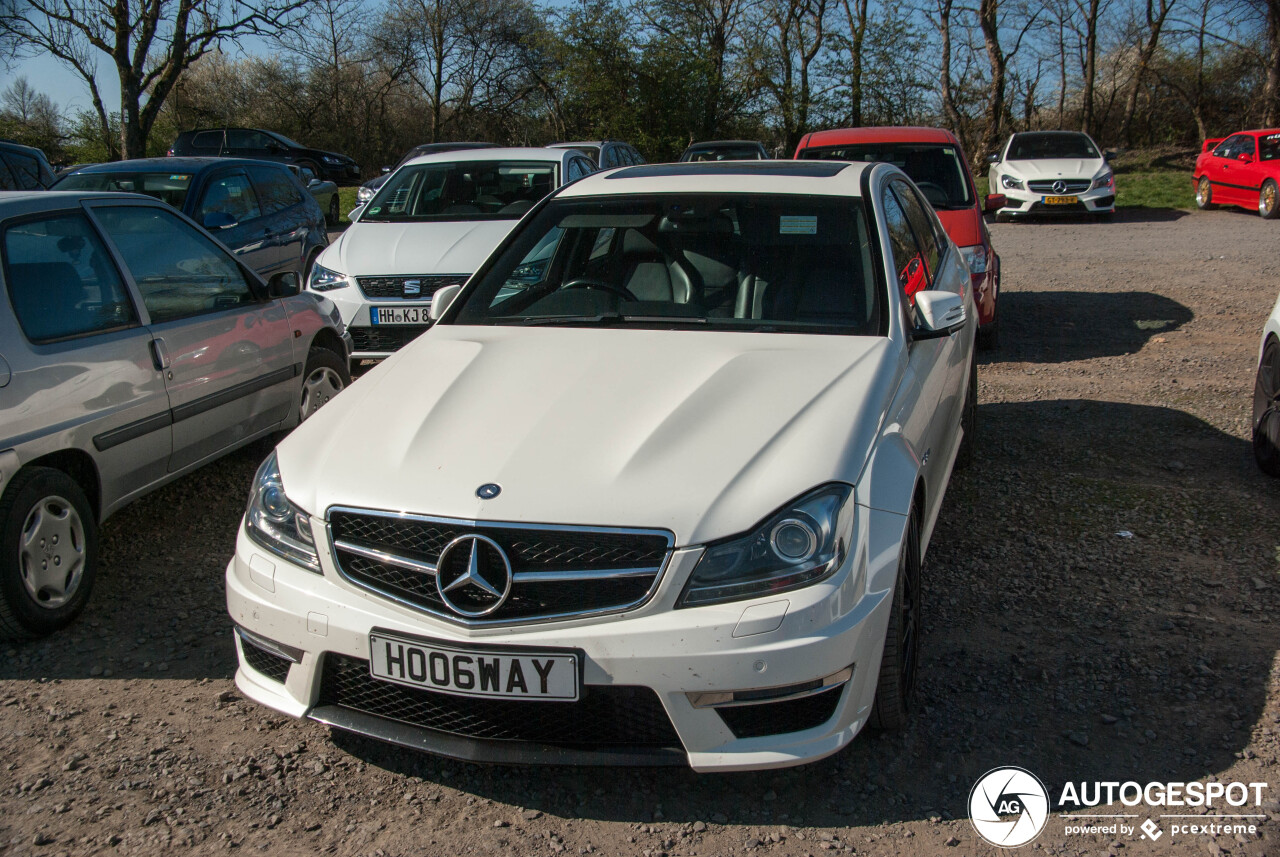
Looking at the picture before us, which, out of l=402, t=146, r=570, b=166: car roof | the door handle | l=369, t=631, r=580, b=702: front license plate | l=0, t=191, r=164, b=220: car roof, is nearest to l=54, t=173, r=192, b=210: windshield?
l=402, t=146, r=570, b=166: car roof

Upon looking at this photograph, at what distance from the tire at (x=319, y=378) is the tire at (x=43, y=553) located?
170cm

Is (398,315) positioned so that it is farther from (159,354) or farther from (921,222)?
(921,222)

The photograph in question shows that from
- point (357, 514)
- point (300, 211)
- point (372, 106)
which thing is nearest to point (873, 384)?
point (357, 514)

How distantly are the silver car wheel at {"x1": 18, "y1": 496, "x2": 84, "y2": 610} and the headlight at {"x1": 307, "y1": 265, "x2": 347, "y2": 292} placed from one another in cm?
373

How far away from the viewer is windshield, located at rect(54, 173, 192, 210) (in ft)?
27.7

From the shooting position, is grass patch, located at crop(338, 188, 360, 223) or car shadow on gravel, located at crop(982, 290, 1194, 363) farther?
grass patch, located at crop(338, 188, 360, 223)

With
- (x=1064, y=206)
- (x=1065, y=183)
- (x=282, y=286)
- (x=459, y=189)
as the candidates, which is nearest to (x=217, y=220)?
(x=459, y=189)

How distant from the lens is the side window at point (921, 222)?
4.40 metres

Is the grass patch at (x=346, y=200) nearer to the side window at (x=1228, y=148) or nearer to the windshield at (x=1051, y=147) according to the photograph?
the windshield at (x=1051, y=147)

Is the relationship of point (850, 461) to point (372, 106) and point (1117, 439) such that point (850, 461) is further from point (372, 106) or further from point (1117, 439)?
point (372, 106)

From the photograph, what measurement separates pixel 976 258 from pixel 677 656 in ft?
19.5

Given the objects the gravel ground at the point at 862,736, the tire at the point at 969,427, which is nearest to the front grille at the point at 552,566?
the gravel ground at the point at 862,736

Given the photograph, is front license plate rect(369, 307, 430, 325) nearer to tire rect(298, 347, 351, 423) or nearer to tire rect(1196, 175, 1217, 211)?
tire rect(298, 347, 351, 423)

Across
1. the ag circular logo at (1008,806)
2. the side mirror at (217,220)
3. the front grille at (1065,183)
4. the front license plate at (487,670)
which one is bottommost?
→ the ag circular logo at (1008,806)
